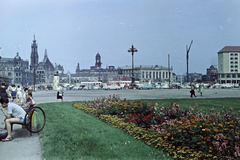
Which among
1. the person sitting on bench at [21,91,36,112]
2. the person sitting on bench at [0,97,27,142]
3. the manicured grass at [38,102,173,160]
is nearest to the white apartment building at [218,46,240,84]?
the person sitting on bench at [21,91,36,112]

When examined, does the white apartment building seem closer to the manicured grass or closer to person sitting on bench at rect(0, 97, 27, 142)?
the manicured grass

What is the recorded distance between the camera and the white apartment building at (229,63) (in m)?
94.1

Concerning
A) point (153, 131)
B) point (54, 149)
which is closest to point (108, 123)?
point (153, 131)

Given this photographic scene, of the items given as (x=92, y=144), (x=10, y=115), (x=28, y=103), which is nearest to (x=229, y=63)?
(x=28, y=103)

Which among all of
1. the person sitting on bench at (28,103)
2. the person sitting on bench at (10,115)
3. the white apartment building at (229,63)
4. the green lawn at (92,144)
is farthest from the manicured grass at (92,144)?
the white apartment building at (229,63)

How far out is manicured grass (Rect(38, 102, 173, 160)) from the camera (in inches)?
232

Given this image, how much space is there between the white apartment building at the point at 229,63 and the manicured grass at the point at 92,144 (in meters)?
87.5

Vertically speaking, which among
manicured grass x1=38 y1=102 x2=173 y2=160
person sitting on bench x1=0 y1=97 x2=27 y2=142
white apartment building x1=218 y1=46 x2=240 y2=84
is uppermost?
white apartment building x1=218 y1=46 x2=240 y2=84

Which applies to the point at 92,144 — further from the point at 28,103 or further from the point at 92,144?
the point at 28,103

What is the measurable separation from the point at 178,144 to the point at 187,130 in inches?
15.1

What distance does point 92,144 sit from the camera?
692 centimetres

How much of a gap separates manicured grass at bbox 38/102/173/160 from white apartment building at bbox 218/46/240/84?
287 feet

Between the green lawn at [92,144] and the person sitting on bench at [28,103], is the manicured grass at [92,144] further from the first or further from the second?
the person sitting on bench at [28,103]

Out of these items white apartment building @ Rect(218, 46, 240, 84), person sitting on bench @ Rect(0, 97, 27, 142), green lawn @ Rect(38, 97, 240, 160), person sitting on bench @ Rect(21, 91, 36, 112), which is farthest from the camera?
white apartment building @ Rect(218, 46, 240, 84)
